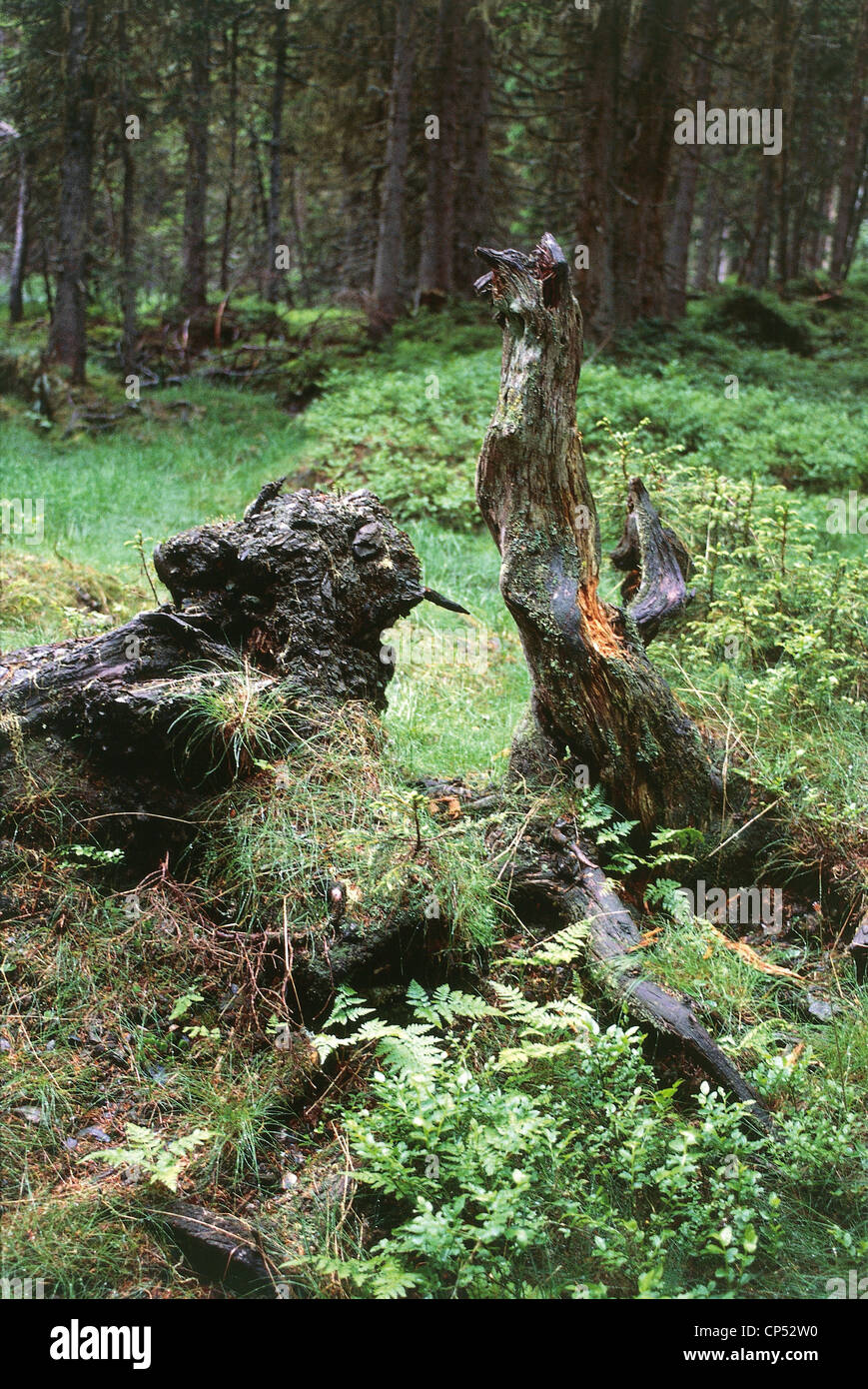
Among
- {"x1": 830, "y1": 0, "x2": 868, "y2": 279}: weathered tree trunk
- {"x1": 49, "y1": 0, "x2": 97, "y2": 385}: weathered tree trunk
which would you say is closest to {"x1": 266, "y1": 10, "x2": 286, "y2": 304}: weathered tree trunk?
{"x1": 49, "y1": 0, "x2": 97, "y2": 385}: weathered tree trunk

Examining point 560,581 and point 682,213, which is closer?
point 560,581

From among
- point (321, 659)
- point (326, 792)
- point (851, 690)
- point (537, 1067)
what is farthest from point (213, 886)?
point (851, 690)

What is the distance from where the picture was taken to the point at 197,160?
18750 mm

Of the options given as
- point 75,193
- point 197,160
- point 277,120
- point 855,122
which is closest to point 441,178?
point 277,120

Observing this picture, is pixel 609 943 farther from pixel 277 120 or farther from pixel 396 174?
pixel 277 120

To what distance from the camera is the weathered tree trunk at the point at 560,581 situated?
4.44 m

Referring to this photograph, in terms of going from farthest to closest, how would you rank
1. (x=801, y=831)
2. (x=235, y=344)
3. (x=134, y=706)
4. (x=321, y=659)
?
(x=235, y=344)
(x=801, y=831)
(x=321, y=659)
(x=134, y=706)

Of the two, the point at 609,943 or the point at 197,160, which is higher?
the point at 197,160

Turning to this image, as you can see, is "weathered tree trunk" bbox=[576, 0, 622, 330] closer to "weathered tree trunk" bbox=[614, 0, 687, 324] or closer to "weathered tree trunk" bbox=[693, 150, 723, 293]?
"weathered tree trunk" bbox=[614, 0, 687, 324]

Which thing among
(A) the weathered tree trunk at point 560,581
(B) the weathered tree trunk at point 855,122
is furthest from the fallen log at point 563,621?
(B) the weathered tree trunk at point 855,122

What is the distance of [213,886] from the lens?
4.16 meters

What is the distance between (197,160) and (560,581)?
59.1 ft

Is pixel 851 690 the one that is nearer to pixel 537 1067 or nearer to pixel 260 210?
pixel 537 1067
